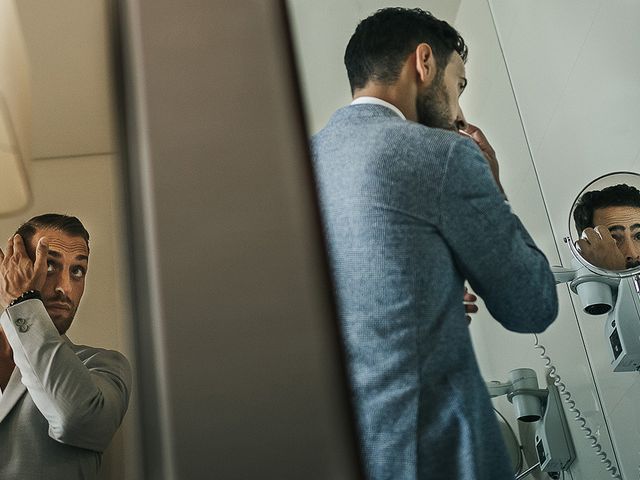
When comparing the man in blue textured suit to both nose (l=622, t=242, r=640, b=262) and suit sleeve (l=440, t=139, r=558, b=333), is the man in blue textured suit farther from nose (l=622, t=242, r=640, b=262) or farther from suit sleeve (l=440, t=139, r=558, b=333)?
nose (l=622, t=242, r=640, b=262)

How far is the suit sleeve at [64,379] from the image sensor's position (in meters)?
0.34

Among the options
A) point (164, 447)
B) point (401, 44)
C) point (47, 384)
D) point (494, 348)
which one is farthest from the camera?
point (401, 44)

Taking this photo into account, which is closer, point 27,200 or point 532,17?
point 27,200

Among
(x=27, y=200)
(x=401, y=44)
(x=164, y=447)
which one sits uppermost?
(x=401, y=44)

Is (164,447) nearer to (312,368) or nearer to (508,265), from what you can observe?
(312,368)

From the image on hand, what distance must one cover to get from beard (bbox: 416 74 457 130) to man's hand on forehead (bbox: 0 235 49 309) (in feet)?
0.93

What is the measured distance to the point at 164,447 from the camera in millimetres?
227

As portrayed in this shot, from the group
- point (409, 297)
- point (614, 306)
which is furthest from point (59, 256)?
point (614, 306)

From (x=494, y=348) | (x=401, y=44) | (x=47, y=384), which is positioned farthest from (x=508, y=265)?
(x=47, y=384)

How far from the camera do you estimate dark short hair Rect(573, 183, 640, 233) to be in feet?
2.15

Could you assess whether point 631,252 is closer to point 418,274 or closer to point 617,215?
point 617,215

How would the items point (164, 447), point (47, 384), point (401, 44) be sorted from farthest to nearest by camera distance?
point (401, 44), point (47, 384), point (164, 447)

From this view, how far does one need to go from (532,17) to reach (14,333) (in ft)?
1.77

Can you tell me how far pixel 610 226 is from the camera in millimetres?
667
